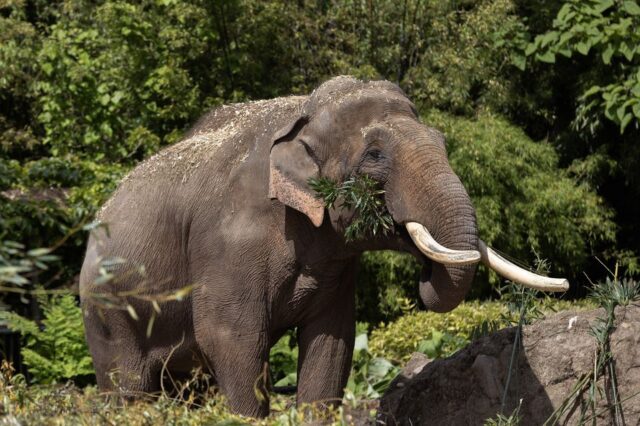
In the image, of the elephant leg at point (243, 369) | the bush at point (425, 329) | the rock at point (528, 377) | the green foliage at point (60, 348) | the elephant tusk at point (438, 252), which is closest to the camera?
the elephant tusk at point (438, 252)

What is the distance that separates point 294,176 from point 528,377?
69.2 inches

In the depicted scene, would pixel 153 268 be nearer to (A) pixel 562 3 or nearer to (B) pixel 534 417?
(B) pixel 534 417

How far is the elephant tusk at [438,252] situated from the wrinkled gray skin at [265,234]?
7cm

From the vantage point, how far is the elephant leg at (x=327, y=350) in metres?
7.84

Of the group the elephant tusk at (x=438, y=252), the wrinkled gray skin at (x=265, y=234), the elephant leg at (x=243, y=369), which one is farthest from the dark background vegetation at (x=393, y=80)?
the elephant tusk at (x=438, y=252)

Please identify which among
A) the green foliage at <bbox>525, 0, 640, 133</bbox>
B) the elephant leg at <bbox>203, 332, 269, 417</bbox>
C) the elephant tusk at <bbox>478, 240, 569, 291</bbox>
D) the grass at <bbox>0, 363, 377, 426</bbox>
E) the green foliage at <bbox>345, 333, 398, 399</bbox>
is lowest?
the green foliage at <bbox>345, 333, 398, 399</bbox>

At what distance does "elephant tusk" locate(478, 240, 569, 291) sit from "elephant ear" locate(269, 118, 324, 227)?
0.96 metres

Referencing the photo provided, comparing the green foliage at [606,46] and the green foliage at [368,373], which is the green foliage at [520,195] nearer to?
the green foliage at [606,46]

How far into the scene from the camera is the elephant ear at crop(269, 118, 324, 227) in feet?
24.0

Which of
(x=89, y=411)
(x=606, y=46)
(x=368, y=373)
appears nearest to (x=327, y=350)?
(x=368, y=373)

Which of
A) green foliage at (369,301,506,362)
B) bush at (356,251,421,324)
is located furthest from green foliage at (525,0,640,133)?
green foliage at (369,301,506,362)

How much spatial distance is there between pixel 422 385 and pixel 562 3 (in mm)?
7684

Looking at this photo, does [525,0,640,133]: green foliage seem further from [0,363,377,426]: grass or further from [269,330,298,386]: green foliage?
[0,363,377,426]: grass

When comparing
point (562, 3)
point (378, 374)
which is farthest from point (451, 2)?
point (378, 374)
